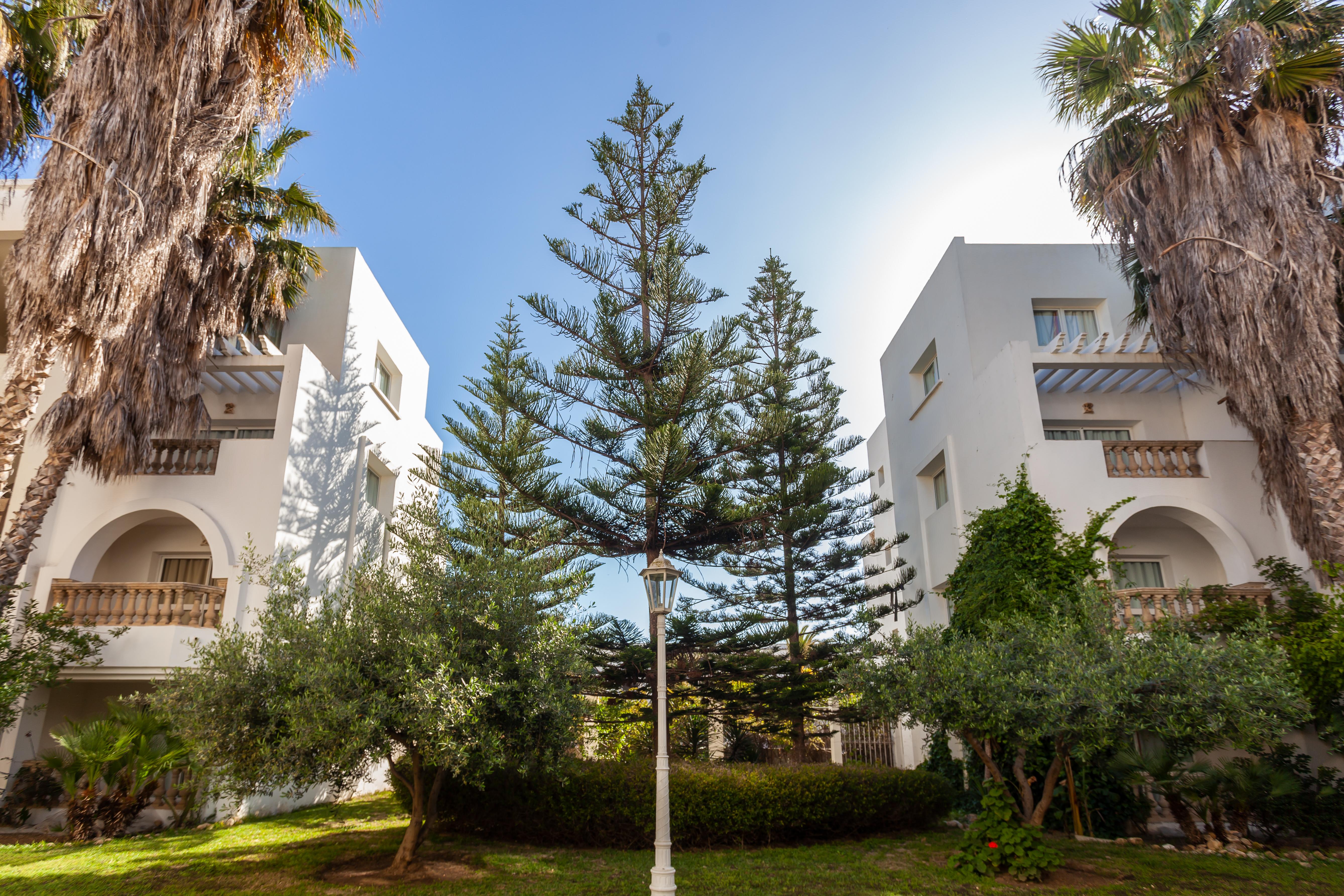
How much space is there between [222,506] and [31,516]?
6.13 ft

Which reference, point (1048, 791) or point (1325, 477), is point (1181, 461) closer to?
point (1325, 477)

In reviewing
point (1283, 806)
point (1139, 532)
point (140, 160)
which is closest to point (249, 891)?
point (140, 160)

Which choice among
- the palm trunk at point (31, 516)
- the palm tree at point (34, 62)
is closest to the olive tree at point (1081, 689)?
the palm trunk at point (31, 516)

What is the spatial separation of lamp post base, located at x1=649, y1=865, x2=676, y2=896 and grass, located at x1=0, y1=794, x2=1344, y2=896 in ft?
3.53

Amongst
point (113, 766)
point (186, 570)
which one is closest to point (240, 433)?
point (186, 570)

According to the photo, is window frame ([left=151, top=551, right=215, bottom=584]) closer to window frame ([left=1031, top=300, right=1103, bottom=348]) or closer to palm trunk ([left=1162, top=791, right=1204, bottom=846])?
palm trunk ([left=1162, top=791, right=1204, bottom=846])

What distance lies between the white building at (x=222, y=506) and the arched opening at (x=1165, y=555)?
10.7m

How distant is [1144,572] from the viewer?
10125 millimetres

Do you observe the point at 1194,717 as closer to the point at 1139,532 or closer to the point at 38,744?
the point at 1139,532

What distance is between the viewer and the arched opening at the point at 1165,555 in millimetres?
10039

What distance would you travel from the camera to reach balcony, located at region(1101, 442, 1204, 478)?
928cm

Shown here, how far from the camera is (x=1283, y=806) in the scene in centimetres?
725

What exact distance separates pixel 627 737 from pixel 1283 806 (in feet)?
27.3

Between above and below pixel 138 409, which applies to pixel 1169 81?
above
